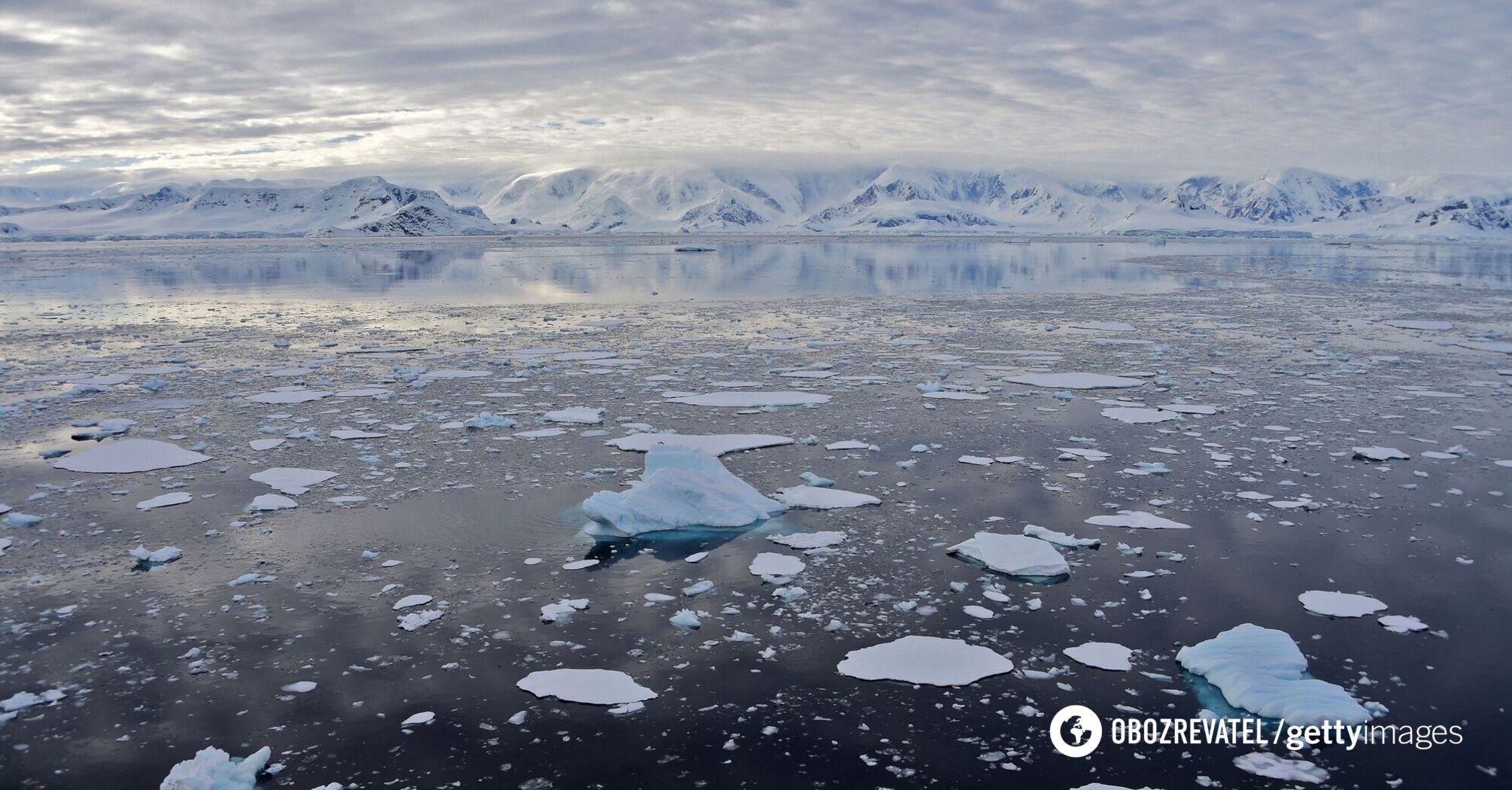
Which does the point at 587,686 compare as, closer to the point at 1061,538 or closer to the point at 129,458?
the point at 1061,538

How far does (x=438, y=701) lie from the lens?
16.7 ft

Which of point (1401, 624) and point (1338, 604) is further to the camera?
point (1338, 604)

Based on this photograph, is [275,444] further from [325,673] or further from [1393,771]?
[1393,771]

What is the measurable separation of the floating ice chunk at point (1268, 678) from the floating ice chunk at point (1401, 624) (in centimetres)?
82

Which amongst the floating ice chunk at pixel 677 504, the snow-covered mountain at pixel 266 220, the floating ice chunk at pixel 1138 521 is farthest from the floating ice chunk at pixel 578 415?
the snow-covered mountain at pixel 266 220

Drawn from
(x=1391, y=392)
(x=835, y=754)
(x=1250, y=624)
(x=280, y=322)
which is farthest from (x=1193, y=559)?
(x=280, y=322)

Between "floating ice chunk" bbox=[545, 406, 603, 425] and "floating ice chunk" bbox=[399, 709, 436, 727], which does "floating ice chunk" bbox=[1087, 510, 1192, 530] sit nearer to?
"floating ice chunk" bbox=[399, 709, 436, 727]

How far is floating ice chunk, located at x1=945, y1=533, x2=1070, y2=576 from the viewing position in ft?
22.2

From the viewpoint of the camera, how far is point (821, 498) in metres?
8.37

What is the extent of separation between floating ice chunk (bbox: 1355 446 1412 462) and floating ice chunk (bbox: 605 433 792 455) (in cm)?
578

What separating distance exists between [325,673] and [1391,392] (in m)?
13.3

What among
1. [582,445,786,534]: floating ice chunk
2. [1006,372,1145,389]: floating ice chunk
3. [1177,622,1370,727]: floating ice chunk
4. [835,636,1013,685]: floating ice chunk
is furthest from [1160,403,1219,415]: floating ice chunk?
[835,636,1013,685]: floating ice chunk

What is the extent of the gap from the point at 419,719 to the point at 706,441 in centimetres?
559

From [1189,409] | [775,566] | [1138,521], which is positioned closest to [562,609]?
[775,566]
